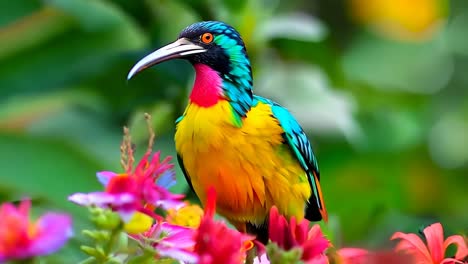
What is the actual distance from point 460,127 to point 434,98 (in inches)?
6.3

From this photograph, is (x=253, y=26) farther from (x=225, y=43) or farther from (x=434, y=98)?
(x=434, y=98)

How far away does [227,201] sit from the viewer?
121 cm

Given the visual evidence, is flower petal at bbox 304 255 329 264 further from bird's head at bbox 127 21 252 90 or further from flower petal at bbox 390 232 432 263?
bird's head at bbox 127 21 252 90

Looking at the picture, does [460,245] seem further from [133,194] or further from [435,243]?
[133,194]

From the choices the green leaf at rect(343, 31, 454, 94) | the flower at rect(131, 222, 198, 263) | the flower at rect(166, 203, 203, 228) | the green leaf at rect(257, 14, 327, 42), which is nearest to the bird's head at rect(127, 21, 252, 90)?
the flower at rect(166, 203, 203, 228)

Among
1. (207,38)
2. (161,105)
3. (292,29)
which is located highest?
(207,38)

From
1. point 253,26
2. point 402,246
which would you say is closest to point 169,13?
point 253,26

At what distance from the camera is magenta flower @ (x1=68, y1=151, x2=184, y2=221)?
0.70m

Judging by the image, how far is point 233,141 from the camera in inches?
47.0

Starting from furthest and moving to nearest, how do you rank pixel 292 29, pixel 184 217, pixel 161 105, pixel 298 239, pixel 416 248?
1. pixel 292 29
2. pixel 161 105
3. pixel 184 217
4. pixel 416 248
5. pixel 298 239

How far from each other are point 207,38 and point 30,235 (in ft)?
1.90

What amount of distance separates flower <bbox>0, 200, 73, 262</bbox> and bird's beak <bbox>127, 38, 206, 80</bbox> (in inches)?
13.6

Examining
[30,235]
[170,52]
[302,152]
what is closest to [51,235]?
[30,235]

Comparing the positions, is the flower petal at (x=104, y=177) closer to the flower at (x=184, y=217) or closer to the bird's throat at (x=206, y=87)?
the flower at (x=184, y=217)
